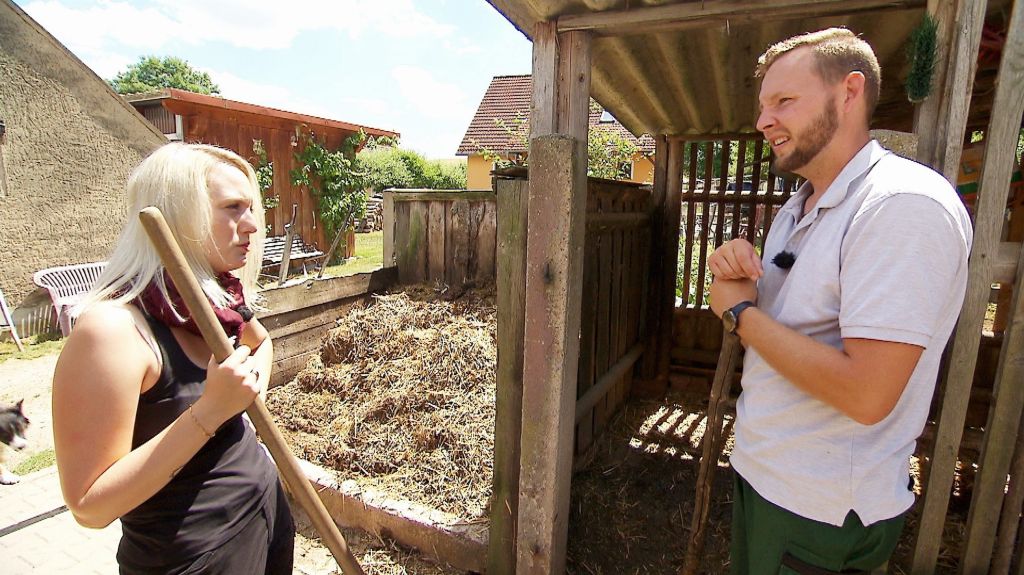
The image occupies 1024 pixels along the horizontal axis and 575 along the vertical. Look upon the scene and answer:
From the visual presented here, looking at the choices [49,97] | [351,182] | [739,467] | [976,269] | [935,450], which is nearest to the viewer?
[739,467]

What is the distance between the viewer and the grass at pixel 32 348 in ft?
21.1

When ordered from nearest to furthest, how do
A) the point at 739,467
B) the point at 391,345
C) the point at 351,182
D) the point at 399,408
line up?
the point at 739,467 → the point at 399,408 → the point at 391,345 → the point at 351,182

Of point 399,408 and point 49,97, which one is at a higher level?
point 49,97

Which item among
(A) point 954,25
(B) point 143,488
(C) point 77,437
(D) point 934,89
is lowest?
(B) point 143,488

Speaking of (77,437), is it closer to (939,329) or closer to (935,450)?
(939,329)

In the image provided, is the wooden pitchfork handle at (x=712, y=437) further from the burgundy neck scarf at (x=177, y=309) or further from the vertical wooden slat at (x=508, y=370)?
the burgundy neck scarf at (x=177, y=309)

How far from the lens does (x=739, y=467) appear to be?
1522 millimetres

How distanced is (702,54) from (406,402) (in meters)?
2.70

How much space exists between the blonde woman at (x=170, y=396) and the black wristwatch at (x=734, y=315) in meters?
1.20

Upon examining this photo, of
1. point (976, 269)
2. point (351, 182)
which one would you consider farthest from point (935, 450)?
point (351, 182)

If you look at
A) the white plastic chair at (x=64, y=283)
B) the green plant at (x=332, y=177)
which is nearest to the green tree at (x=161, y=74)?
the green plant at (x=332, y=177)

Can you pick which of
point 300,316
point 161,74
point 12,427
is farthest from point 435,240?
point 161,74

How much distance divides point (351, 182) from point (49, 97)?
6.39 meters

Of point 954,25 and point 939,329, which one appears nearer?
point 939,329
